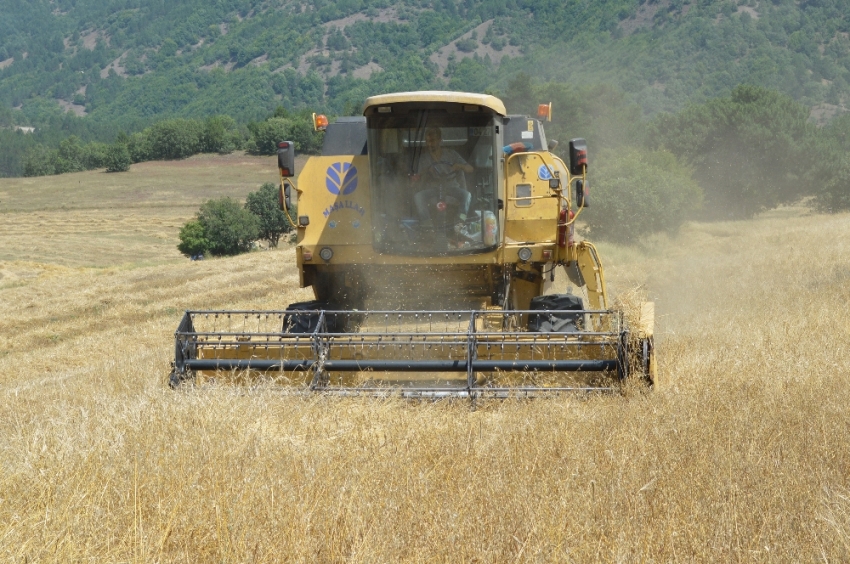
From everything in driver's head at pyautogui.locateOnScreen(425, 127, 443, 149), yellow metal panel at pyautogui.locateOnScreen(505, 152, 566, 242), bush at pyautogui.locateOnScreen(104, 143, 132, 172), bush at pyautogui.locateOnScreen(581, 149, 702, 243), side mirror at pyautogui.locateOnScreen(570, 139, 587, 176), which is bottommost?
bush at pyautogui.locateOnScreen(581, 149, 702, 243)

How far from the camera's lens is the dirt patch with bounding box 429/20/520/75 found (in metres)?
162

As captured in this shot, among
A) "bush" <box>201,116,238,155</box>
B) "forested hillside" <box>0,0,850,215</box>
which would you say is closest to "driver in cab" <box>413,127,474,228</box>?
"forested hillside" <box>0,0,850,215</box>

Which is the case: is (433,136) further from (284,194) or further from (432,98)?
(284,194)

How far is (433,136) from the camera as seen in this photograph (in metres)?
8.20

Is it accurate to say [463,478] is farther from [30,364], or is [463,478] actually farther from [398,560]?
[30,364]

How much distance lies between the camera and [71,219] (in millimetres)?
61594

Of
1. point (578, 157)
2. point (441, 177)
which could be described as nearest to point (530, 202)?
point (578, 157)

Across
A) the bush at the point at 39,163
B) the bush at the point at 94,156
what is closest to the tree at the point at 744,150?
the bush at the point at 94,156

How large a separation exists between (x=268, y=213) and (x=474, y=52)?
11696 centimetres

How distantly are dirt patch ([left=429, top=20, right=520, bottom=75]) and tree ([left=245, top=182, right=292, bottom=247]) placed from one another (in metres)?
101

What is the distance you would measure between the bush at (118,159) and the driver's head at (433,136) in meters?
91.7

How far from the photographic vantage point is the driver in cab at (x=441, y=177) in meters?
8.26

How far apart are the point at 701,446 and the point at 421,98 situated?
13.0ft

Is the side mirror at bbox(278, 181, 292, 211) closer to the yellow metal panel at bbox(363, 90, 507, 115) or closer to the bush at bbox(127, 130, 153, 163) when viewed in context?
the yellow metal panel at bbox(363, 90, 507, 115)
